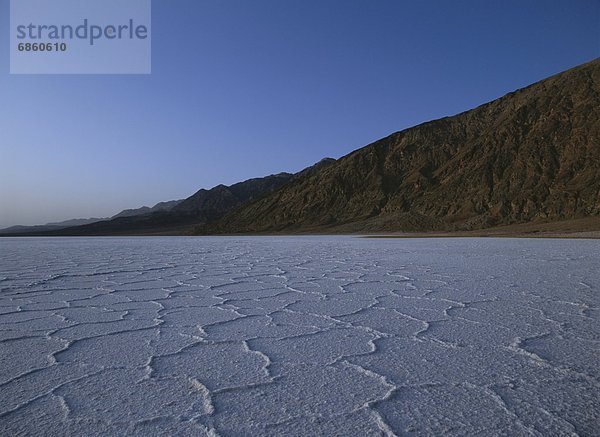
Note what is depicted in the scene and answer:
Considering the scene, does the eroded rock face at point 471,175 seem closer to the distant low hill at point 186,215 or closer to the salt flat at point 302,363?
the distant low hill at point 186,215

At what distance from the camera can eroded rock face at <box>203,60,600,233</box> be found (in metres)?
40.6

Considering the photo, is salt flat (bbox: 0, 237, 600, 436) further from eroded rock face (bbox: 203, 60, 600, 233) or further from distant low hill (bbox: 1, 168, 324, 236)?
distant low hill (bbox: 1, 168, 324, 236)

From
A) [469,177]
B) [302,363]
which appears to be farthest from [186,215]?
[302,363]

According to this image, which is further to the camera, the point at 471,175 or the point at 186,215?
the point at 186,215

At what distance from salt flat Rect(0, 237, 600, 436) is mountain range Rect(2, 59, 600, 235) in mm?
31114

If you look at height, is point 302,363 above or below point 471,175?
below

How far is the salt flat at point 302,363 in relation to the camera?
67.9 inches

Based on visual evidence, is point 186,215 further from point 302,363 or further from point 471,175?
point 302,363

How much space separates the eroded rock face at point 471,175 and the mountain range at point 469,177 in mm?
107

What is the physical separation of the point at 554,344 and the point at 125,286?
181 inches

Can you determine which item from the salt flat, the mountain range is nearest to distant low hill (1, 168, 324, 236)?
the mountain range

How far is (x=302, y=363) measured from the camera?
7.88 feet

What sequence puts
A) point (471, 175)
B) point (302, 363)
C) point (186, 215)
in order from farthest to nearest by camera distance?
1. point (186, 215)
2. point (471, 175)
3. point (302, 363)

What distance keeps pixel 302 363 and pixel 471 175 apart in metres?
48.1
